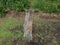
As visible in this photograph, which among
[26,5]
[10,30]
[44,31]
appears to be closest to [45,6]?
[26,5]

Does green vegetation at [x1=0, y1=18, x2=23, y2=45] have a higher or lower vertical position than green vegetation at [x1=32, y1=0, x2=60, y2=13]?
lower

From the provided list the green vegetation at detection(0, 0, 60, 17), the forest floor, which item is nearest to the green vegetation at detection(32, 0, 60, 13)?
the green vegetation at detection(0, 0, 60, 17)

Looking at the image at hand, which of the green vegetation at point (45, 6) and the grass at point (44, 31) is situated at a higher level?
the green vegetation at point (45, 6)

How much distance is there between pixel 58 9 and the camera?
8.20 metres

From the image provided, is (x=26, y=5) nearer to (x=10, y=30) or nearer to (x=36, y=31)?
(x=10, y=30)

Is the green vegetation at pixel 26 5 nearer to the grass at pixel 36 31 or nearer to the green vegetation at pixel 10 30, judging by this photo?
the grass at pixel 36 31

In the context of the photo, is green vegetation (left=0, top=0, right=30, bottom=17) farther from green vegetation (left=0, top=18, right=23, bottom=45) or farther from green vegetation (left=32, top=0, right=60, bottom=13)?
green vegetation (left=0, top=18, right=23, bottom=45)

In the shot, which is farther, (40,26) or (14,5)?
(14,5)

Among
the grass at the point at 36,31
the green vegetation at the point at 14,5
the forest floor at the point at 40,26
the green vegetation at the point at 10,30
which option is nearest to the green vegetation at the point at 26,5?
the green vegetation at the point at 14,5

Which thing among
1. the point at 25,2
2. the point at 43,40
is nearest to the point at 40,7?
the point at 25,2

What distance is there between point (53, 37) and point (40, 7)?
224 cm

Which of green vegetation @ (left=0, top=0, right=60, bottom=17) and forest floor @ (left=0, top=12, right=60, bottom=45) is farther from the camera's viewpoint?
green vegetation @ (left=0, top=0, right=60, bottom=17)

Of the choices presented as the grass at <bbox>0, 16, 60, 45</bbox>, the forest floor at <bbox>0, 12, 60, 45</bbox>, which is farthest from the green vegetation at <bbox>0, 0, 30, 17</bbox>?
the grass at <bbox>0, 16, 60, 45</bbox>

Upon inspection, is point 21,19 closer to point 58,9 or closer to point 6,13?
point 6,13
